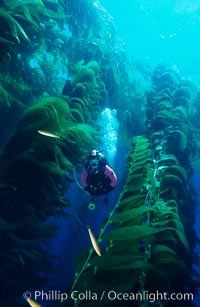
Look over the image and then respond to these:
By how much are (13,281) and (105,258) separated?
2175 mm

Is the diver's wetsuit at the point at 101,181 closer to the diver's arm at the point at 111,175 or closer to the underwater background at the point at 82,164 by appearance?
the diver's arm at the point at 111,175

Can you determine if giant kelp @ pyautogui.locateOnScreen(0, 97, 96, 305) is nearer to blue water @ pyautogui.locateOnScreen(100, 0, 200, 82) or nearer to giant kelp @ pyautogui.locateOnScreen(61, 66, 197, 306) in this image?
giant kelp @ pyautogui.locateOnScreen(61, 66, 197, 306)

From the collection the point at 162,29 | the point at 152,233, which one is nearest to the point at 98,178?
the point at 152,233

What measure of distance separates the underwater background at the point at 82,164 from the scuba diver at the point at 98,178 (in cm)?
24

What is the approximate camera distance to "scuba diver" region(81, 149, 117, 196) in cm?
372

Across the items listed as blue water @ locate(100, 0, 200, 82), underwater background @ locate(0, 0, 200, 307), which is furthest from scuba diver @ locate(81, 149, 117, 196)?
blue water @ locate(100, 0, 200, 82)

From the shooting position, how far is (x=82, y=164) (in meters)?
4.98

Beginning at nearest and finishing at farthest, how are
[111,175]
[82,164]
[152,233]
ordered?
[152,233]
[111,175]
[82,164]

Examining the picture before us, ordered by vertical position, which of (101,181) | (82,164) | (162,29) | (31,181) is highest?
(162,29)

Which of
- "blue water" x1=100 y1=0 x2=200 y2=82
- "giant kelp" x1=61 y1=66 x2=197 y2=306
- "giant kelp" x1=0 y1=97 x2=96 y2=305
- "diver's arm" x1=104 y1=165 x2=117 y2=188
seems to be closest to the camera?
"giant kelp" x1=61 y1=66 x2=197 y2=306

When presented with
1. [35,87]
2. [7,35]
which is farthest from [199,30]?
[7,35]

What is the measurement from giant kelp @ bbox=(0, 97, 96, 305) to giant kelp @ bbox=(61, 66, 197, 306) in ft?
2.80

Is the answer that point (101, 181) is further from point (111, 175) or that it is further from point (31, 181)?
point (31, 181)

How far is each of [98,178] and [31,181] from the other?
0.93 metres
